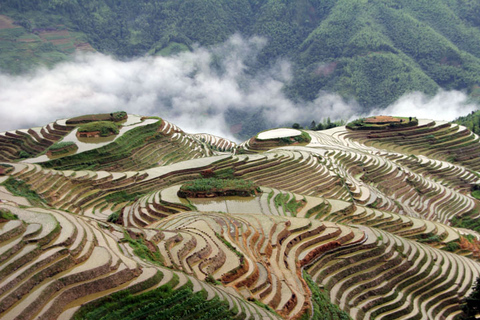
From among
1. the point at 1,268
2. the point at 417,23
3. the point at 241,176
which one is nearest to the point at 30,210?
the point at 1,268

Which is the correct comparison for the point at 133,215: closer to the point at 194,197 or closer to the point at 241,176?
the point at 194,197

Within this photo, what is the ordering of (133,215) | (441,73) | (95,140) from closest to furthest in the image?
(133,215) < (95,140) < (441,73)

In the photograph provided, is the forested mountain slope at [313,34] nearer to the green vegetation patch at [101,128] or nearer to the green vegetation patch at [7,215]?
the green vegetation patch at [101,128]

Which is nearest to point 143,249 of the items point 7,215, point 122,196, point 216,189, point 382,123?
point 7,215

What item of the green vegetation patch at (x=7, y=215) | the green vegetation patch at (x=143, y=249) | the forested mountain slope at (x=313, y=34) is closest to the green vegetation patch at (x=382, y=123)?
the green vegetation patch at (x=143, y=249)

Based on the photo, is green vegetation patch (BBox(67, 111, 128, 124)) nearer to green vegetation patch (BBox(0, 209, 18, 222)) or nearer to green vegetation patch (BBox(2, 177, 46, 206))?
green vegetation patch (BBox(2, 177, 46, 206))

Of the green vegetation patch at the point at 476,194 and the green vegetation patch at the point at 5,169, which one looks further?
the green vegetation patch at the point at 476,194

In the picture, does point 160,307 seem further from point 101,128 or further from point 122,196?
point 101,128
